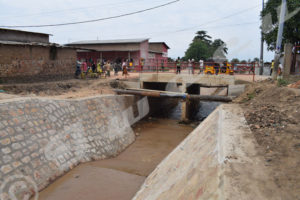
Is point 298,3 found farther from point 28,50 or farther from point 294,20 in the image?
point 28,50

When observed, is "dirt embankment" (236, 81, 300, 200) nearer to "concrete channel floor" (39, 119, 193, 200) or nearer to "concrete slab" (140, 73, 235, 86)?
"concrete channel floor" (39, 119, 193, 200)

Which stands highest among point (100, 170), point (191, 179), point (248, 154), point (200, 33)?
point (200, 33)

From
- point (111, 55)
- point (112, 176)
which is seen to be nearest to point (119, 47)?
point (111, 55)

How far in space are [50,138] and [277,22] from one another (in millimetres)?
21195

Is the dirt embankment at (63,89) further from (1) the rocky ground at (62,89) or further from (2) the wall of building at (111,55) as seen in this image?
(2) the wall of building at (111,55)

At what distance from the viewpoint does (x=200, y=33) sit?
55219 mm

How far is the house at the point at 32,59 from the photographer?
530 inches

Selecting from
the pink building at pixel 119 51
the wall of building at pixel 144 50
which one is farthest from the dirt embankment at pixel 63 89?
the wall of building at pixel 144 50

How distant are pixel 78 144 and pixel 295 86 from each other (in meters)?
9.83

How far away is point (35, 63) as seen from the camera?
597 inches

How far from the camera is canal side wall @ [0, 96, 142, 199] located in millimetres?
6523

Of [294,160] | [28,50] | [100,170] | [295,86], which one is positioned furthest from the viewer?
[28,50]

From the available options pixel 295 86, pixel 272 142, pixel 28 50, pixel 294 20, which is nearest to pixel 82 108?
pixel 28 50

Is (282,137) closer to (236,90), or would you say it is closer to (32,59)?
(236,90)
